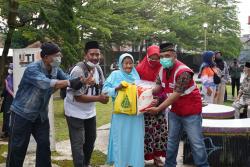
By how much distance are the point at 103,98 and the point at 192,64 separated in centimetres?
3789

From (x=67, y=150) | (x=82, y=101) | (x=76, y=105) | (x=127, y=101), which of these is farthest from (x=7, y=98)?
(x=127, y=101)

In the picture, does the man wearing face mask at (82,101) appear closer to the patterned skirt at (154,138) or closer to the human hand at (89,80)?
the human hand at (89,80)

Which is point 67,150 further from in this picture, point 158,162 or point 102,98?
point 102,98

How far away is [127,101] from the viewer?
516 cm

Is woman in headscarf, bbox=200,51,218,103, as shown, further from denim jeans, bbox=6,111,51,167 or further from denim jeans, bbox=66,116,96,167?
denim jeans, bbox=6,111,51,167

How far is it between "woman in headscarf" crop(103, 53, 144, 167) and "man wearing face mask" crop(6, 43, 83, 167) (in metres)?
0.82

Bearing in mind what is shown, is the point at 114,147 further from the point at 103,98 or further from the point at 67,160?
the point at 67,160

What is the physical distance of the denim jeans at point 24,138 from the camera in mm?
4734

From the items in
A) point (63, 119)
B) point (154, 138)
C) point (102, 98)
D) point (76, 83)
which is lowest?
point (63, 119)

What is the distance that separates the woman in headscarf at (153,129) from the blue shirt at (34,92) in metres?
1.55

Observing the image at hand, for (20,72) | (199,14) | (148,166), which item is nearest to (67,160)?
(148,166)

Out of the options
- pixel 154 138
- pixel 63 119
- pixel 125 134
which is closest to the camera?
pixel 125 134

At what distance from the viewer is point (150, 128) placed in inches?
237

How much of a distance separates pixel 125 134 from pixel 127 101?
439mm
